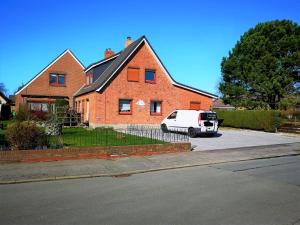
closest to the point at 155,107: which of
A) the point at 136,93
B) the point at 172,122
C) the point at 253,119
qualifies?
the point at 136,93

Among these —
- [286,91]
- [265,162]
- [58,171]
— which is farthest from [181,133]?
[286,91]

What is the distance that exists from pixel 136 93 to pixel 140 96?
453 mm

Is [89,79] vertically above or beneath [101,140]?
above

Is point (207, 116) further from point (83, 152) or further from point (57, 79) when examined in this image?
point (57, 79)

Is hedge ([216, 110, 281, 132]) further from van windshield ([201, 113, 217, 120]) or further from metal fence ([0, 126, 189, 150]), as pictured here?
metal fence ([0, 126, 189, 150])

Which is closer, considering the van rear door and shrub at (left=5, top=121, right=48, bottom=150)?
shrub at (left=5, top=121, right=48, bottom=150)

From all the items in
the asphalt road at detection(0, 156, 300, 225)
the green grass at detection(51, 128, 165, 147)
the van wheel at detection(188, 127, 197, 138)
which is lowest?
the asphalt road at detection(0, 156, 300, 225)

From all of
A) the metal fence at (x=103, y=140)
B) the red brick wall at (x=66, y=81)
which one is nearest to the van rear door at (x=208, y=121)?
the metal fence at (x=103, y=140)

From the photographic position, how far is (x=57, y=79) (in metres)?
36.1

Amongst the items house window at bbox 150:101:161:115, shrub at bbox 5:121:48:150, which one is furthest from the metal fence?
house window at bbox 150:101:161:115

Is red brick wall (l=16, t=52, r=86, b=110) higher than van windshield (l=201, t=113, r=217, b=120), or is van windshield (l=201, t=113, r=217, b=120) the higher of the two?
red brick wall (l=16, t=52, r=86, b=110)

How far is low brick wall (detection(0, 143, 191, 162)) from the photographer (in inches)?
467

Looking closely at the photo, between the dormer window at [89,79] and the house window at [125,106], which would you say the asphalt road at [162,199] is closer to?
the house window at [125,106]

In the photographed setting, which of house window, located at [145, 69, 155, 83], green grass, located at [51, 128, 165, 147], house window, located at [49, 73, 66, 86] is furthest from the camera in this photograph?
house window, located at [49, 73, 66, 86]
